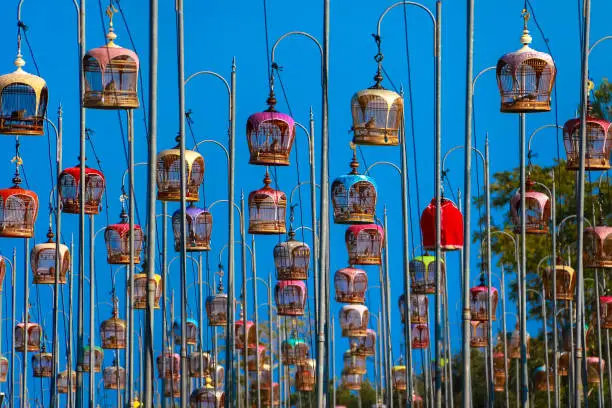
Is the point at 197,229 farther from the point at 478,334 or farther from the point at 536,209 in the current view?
the point at 478,334

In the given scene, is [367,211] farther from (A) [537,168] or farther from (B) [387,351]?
(A) [537,168]

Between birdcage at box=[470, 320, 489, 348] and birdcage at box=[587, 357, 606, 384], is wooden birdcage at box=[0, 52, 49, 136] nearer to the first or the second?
birdcage at box=[470, 320, 489, 348]

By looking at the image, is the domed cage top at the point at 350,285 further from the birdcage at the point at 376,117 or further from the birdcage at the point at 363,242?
the birdcage at the point at 376,117

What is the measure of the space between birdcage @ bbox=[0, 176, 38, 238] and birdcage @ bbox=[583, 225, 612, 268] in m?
9.72

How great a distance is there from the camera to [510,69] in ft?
83.6

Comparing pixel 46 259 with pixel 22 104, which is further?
pixel 46 259

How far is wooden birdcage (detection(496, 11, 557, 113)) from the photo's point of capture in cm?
2472

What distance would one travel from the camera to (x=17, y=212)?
30.8 meters

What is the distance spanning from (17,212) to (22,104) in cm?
577

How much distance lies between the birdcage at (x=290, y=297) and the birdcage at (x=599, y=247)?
24.7ft

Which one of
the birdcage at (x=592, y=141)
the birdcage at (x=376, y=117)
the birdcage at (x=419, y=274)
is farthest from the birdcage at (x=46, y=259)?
the birdcage at (x=376, y=117)

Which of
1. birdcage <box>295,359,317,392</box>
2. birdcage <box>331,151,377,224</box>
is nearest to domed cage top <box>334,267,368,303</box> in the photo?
birdcage <box>295,359,317,392</box>

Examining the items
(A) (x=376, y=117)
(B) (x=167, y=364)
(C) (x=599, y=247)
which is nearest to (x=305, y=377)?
(B) (x=167, y=364)

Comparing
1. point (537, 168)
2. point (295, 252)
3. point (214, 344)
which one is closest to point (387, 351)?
point (295, 252)
